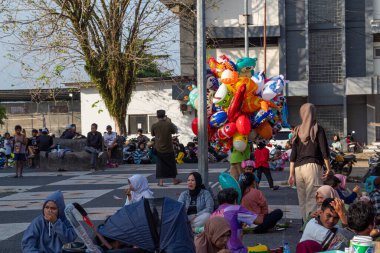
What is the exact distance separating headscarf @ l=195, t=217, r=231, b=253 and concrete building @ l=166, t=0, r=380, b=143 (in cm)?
3048

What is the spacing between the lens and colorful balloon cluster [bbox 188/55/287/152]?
41.0 feet

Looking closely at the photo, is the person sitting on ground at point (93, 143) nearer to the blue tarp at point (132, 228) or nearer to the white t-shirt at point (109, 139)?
the white t-shirt at point (109, 139)

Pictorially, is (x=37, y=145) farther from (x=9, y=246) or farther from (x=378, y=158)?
(x=9, y=246)

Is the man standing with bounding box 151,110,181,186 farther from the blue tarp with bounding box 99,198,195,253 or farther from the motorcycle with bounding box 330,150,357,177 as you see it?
the blue tarp with bounding box 99,198,195,253

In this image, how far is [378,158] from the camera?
17.3 m

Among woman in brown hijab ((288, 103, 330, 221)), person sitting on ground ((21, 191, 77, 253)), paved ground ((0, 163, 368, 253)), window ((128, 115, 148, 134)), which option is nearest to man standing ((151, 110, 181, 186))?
paved ground ((0, 163, 368, 253))

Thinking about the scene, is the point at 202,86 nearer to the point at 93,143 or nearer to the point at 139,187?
the point at 139,187

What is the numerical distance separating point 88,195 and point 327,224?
9.55 m

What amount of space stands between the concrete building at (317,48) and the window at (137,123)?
3.59 metres

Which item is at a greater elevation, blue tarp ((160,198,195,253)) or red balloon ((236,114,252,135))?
red balloon ((236,114,252,135))

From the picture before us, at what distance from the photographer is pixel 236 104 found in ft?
40.5

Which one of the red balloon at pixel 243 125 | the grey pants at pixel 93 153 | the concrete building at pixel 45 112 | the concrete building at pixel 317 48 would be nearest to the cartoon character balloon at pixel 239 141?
the red balloon at pixel 243 125

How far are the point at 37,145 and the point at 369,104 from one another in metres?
20.1

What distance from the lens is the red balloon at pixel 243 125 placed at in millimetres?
12422
